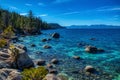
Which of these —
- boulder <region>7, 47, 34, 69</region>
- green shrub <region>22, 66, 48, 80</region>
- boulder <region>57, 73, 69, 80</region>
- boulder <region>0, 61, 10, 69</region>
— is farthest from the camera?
boulder <region>7, 47, 34, 69</region>

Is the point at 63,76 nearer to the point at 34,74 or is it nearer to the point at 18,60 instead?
the point at 18,60

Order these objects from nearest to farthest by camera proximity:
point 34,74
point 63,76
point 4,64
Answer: point 34,74, point 63,76, point 4,64

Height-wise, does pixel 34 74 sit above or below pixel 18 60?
above

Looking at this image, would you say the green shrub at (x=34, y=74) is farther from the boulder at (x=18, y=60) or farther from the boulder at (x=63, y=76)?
the boulder at (x=18, y=60)

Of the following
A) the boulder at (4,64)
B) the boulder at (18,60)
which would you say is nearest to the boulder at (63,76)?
the boulder at (18,60)

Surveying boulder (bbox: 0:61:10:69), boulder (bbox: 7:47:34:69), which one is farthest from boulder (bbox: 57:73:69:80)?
boulder (bbox: 0:61:10:69)

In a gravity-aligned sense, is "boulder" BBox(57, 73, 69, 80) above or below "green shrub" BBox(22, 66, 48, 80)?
below

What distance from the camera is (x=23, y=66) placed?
135 feet

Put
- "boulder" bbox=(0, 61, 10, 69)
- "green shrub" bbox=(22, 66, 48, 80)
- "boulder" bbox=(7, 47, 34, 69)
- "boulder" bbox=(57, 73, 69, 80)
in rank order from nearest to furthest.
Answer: "green shrub" bbox=(22, 66, 48, 80)
"boulder" bbox=(57, 73, 69, 80)
"boulder" bbox=(0, 61, 10, 69)
"boulder" bbox=(7, 47, 34, 69)

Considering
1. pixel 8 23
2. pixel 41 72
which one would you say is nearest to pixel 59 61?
pixel 41 72

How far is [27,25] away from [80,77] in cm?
13166

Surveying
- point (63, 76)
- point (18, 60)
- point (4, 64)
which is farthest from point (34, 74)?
point (18, 60)

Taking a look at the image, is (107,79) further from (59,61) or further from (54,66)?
(59,61)

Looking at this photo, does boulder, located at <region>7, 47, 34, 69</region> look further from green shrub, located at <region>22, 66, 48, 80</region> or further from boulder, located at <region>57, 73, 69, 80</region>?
green shrub, located at <region>22, 66, 48, 80</region>
